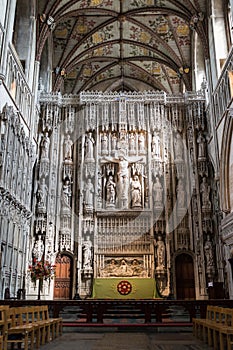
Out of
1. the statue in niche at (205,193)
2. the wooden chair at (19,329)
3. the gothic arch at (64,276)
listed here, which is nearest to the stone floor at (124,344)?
the wooden chair at (19,329)

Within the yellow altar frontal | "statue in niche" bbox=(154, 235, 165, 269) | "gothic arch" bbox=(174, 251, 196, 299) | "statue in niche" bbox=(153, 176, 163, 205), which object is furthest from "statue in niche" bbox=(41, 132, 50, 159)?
"gothic arch" bbox=(174, 251, 196, 299)

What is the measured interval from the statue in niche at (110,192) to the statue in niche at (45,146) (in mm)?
3831

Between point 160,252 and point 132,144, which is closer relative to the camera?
point 160,252

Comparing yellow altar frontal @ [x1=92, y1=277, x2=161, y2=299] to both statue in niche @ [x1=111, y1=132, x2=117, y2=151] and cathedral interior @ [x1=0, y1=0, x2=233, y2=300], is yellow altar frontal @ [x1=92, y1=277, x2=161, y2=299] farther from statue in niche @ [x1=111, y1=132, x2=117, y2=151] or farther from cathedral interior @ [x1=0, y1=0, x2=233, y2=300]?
statue in niche @ [x1=111, y1=132, x2=117, y2=151]

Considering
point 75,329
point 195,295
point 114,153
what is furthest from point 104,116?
point 75,329

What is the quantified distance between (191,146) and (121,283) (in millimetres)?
8917

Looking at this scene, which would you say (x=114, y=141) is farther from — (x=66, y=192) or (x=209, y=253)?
(x=209, y=253)

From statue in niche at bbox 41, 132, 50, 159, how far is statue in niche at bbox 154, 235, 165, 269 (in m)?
7.85

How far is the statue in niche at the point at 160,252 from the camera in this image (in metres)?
19.9

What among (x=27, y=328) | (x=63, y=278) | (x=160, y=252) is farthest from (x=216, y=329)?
(x=63, y=278)

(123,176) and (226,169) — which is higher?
(123,176)

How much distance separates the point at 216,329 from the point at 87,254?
1418 centimetres

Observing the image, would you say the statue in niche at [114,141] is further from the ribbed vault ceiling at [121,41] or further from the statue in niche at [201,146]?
the ribbed vault ceiling at [121,41]

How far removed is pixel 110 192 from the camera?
21.5 metres
